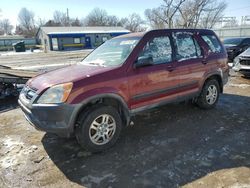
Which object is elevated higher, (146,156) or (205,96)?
(205,96)

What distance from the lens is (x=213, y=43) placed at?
5.36 m

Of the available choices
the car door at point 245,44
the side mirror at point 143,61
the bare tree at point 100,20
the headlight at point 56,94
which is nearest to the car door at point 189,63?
the side mirror at point 143,61

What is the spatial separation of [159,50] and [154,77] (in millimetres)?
541

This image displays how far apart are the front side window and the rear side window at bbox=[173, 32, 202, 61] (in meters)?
0.24

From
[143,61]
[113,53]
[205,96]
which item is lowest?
[205,96]

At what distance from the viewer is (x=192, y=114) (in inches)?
204

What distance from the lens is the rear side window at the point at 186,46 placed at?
14.9 ft

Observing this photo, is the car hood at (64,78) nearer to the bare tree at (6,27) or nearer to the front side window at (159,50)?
the front side window at (159,50)

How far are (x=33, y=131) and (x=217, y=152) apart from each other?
339cm

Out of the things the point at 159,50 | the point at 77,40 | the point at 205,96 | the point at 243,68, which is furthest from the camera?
the point at 77,40

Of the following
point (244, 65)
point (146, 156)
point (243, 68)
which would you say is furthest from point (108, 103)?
point (244, 65)

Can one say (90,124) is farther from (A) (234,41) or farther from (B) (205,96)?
(A) (234,41)

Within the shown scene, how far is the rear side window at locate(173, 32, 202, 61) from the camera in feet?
14.9

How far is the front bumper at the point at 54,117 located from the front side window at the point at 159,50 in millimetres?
1554
